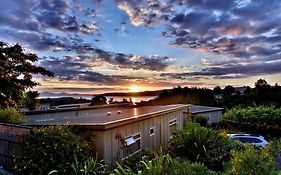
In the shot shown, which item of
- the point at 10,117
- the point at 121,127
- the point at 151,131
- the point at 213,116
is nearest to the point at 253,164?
the point at 121,127

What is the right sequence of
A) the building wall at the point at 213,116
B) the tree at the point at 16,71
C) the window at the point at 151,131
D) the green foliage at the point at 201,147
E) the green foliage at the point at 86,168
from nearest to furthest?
the green foliage at the point at 86,168 → the green foliage at the point at 201,147 → the window at the point at 151,131 → the tree at the point at 16,71 → the building wall at the point at 213,116

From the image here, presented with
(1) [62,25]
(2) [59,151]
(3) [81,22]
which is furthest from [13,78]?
(2) [59,151]

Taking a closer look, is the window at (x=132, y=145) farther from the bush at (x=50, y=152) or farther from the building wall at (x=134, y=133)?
the bush at (x=50, y=152)

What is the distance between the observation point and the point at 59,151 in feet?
22.7

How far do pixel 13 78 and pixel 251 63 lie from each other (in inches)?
565

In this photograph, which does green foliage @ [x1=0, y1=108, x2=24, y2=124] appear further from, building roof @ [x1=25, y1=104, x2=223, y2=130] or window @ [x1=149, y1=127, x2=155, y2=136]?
window @ [x1=149, y1=127, x2=155, y2=136]

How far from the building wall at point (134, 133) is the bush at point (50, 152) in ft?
1.41

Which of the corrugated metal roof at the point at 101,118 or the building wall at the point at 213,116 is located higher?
the corrugated metal roof at the point at 101,118

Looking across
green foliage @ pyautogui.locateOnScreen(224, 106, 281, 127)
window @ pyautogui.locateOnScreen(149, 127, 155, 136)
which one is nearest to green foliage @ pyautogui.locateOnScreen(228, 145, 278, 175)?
window @ pyautogui.locateOnScreen(149, 127, 155, 136)

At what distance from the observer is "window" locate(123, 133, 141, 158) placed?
8852mm

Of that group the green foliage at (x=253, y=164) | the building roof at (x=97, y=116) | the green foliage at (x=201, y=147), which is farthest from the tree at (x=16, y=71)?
the green foliage at (x=253, y=164)

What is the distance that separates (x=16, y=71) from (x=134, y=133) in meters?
10.4

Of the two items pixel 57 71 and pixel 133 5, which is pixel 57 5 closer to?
pixel 133 5

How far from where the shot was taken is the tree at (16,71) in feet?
53.2
